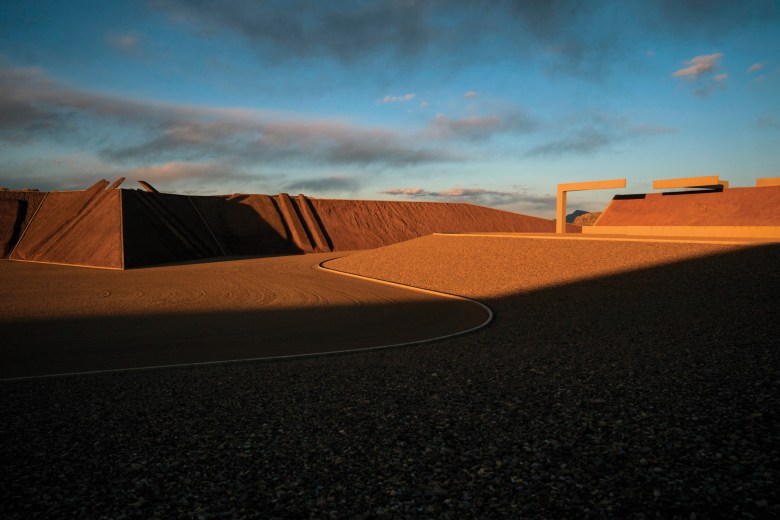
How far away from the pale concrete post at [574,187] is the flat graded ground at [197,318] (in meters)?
19.3

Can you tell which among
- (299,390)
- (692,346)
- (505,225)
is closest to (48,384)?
(299,390)

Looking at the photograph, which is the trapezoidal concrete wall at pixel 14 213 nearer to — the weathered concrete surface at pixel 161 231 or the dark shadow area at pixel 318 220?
the weathered concrete surface at pixel 161 231

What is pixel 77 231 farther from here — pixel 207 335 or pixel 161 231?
pixel 207 335

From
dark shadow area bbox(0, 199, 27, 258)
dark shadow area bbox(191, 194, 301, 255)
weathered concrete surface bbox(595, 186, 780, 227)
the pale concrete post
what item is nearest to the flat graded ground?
dark shadow area bbox(0, 199, 27, 258)

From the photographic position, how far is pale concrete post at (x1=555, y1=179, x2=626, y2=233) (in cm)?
3178

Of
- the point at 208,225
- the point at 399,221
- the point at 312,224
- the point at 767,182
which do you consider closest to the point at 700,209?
the point at 767,182

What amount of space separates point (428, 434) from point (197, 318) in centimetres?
1045

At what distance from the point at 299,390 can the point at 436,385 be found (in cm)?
209

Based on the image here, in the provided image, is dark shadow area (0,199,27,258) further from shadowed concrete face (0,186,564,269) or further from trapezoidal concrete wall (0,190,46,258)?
shadowed concrete face (0,186,564,269)

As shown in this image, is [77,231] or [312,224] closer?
[77,231]

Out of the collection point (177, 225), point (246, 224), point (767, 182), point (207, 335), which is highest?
point (767, 182)

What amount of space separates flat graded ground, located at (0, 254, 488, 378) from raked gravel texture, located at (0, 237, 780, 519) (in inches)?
58.6

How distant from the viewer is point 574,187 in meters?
34.2

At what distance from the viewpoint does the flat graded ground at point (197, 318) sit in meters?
10.1
